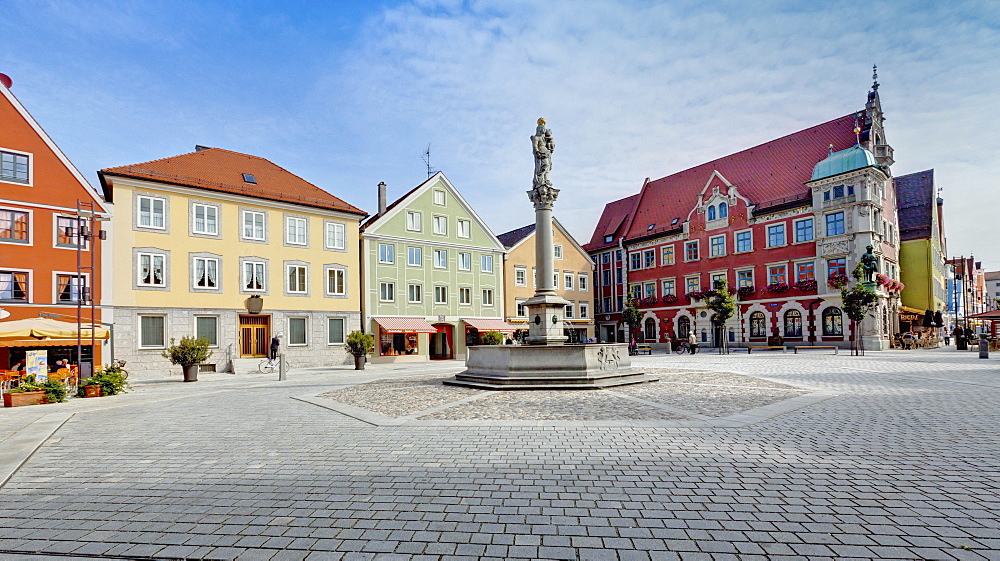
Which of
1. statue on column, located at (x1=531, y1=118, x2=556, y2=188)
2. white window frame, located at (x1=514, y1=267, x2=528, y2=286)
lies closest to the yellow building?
white window frame, located at (x1=514, y1=267, x2=528, y2=286)

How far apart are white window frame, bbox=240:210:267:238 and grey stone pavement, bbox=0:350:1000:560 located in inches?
901

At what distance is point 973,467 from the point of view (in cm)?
610

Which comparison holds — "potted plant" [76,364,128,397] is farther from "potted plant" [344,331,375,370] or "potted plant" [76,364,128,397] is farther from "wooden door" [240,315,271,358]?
"wooden door" [240,315,271,358]

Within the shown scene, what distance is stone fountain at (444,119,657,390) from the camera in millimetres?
14422

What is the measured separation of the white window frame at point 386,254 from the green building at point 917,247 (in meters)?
42.6

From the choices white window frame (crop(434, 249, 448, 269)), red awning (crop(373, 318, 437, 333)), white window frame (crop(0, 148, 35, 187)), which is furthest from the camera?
white window frame (crop(434, 249, 448, 269))

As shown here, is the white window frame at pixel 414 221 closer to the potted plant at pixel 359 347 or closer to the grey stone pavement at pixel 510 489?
the potted plant at pixel 359 347

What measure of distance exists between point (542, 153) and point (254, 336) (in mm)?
21266

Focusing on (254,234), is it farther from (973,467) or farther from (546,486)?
(973,467)

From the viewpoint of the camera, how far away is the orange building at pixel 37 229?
23.8 meters

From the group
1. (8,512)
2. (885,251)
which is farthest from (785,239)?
(8,512)

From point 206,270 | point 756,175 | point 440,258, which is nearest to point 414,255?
point 440,258

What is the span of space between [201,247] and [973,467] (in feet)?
104

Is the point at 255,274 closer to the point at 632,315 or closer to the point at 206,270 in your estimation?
the point at 206,270
